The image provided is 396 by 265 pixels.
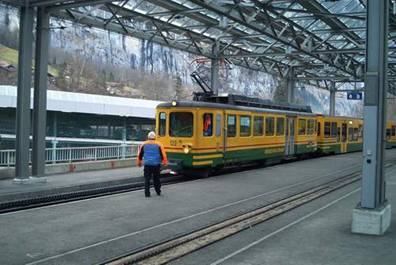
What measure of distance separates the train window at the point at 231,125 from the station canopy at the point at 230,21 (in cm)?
423

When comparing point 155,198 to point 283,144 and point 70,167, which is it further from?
point 283,144

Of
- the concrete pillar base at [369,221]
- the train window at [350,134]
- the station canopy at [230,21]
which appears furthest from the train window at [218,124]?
the train window at [350,134]

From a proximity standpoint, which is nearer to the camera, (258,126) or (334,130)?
(258,126)

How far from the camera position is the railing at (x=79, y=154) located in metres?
17.5

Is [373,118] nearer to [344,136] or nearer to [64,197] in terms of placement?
[64,197]

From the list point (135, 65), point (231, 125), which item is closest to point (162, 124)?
point (231, 125)

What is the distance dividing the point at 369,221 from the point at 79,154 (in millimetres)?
13896

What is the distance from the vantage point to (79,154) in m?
20.2

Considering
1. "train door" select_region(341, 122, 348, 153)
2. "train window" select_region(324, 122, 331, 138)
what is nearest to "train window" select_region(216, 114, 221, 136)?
"train window" select_region(324, 122, 331, 138)

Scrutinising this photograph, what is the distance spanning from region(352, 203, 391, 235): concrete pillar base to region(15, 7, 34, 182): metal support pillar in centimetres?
1060

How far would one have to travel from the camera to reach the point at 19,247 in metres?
7.52

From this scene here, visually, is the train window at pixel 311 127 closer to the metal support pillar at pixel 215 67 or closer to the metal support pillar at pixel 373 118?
the metal support pillar at pixel 215 67

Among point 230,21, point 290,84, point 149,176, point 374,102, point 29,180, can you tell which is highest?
point 230,21

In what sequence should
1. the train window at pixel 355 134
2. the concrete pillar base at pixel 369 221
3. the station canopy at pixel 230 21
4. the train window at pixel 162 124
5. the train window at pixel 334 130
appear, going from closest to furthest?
the concrete pillar base at pixel 369 221 < the train window at pixel 162 124 < the station canopy at pixel 230 21 < the train window at pixel 334 130 < the train window at pixel 355 134
